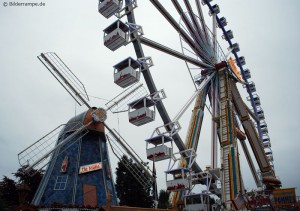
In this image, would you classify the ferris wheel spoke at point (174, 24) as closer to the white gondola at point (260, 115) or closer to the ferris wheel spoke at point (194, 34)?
the ferris wheel spoke at point (194, 34)

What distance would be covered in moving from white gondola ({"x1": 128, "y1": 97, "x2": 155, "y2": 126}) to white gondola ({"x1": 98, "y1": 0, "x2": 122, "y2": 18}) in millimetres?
6195

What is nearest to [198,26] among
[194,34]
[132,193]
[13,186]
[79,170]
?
[194,34]

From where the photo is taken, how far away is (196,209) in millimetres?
21156

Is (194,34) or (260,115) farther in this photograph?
(260,115)

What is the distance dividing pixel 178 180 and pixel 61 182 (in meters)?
11.2

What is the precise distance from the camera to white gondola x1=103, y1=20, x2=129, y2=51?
1980 cm

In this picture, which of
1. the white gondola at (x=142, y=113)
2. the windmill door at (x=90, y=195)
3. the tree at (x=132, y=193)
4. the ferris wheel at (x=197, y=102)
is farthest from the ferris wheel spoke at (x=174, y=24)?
the tree at (x=132, y=193)

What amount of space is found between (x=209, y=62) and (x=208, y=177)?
12.7 metres

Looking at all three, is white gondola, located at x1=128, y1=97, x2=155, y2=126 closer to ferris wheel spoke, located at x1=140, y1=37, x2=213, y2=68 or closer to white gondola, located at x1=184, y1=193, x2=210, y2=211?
ferris wheel spoke, located at x1=140, y1=37, x2=213, y2=68

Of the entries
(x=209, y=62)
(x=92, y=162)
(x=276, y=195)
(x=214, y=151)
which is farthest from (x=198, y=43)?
(x=276, y=195)

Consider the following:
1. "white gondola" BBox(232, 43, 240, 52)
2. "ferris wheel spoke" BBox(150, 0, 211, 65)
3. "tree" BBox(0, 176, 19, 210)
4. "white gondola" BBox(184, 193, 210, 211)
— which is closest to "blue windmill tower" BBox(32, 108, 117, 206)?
"white gondola" BBox(184, 193, 210, 211)

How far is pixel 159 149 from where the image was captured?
19859 mm

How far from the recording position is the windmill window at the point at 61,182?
25.1 metres

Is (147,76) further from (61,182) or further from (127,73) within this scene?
(61,182)
